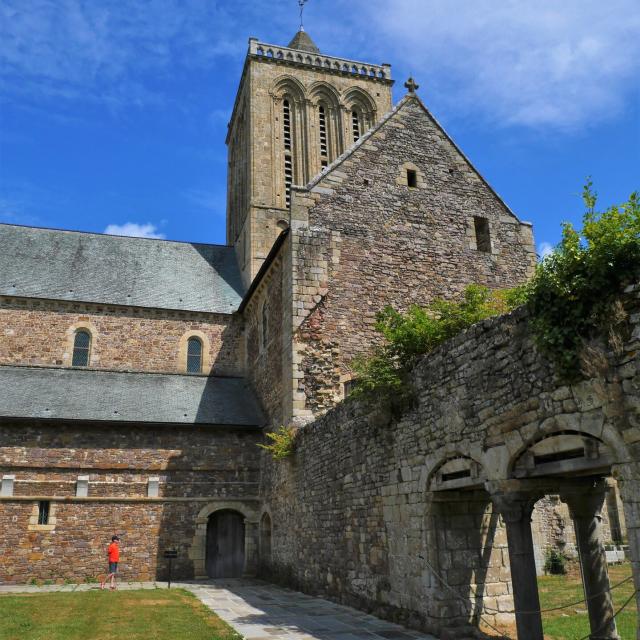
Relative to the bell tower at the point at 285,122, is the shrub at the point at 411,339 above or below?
below

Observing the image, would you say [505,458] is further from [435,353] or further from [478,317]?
[478,317]

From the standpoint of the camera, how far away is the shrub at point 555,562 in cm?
1243

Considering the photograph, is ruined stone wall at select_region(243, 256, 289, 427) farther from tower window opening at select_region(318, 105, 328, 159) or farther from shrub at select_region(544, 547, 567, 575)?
tower window opening at select_region(318, 105, 328, 159)

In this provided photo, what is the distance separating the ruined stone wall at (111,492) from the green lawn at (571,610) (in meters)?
8.88

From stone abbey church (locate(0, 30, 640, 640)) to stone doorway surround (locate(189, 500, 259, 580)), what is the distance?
55 mm

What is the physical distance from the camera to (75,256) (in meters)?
23.5

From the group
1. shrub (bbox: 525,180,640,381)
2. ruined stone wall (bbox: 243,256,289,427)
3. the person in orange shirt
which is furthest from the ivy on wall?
the person in orange shirt

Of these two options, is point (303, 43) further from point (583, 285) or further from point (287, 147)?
point (583, 285)

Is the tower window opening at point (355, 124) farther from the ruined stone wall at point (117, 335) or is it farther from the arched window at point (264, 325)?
the arched window at point (264, 325)

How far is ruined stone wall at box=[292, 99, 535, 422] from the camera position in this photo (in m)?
14.9

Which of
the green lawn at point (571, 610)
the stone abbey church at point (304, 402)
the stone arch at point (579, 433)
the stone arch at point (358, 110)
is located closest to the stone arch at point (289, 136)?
the stone abbey church at point (304, 402)

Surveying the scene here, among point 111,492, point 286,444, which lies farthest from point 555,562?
point 111,492

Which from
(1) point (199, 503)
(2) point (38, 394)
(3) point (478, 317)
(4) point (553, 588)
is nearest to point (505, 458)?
(3) point (478, 317)

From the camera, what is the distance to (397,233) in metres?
15.9
